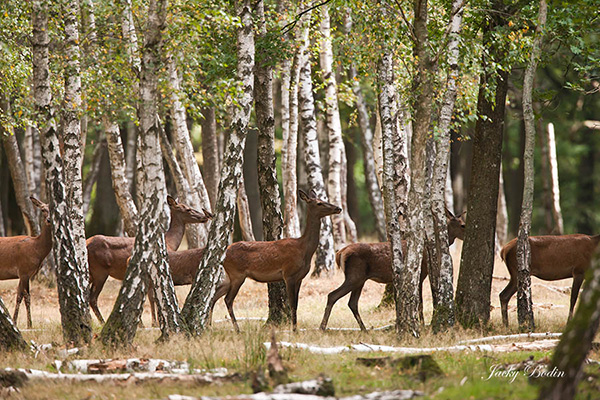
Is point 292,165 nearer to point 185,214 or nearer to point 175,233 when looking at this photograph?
point 185,214

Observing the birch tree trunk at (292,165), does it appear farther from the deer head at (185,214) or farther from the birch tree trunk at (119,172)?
the deer head at (185,214)

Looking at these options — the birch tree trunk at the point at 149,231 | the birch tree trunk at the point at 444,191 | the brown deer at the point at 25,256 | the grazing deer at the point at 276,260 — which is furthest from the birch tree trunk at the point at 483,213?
the brown deer at the point at 25,256

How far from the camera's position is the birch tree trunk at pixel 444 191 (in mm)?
11109

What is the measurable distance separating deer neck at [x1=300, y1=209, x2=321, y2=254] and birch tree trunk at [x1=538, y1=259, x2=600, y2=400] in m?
6.91

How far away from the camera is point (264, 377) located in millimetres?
7215

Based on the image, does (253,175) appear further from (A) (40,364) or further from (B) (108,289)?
(A) (40,364)

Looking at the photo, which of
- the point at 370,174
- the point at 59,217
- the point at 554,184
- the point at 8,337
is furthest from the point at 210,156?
the point at 8,337

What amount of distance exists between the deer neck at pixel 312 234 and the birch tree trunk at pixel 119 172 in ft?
18.9

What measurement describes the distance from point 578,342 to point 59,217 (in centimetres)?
651

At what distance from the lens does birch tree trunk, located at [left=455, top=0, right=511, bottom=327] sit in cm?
1238

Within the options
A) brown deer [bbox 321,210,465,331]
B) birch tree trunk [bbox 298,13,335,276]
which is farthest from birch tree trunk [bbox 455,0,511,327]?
birch tree trunk [bbox 298,13,335,276]

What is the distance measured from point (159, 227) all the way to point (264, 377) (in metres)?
3.04

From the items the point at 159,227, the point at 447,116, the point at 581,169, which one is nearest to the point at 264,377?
the point at 159,227

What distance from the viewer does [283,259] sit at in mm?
12289
